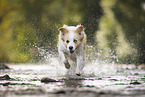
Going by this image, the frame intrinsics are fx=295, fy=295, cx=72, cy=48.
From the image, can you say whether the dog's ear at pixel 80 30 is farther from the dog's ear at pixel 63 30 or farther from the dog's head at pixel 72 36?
the dog's ear at pixel 63 30

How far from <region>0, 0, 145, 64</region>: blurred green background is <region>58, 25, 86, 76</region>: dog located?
744 centimetres

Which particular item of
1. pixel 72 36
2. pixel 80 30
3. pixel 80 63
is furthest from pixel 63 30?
pixel 80 63

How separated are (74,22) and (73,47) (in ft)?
42.6

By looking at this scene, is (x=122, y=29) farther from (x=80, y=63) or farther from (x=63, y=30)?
(x=63, y=30)

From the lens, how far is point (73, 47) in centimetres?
716

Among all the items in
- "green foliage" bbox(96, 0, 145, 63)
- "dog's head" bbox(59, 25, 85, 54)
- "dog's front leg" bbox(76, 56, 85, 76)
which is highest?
"green foliage" bbox(96, 0, 145, 63)

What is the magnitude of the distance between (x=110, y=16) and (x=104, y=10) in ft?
2.23

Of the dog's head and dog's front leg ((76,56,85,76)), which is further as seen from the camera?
dog's front leg ((76,56,85,76))

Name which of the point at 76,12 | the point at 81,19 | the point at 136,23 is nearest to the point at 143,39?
the point at 136,23

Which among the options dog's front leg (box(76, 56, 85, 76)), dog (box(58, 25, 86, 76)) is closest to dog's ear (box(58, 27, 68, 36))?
dog (box(58, 25, 86, 76))

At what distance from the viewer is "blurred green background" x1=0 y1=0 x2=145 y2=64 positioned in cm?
1673

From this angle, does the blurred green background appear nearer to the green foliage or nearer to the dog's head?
the green foliage

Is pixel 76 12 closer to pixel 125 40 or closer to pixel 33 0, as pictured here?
pixel 33 0

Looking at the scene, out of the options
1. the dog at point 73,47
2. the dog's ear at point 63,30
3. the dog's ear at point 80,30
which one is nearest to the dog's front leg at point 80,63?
the dog at point 73,47
